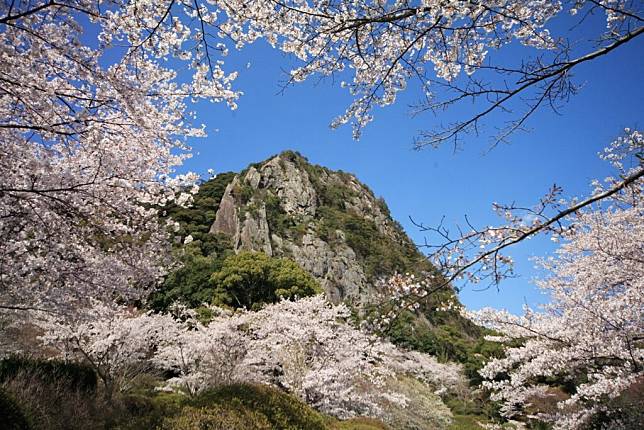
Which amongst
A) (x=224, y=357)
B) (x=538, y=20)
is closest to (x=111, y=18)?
(x=538, y=20)

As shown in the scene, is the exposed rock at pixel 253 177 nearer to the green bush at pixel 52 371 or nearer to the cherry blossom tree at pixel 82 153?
the green bush at pixel 52 371

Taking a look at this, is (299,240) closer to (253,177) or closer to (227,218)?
(227,218)

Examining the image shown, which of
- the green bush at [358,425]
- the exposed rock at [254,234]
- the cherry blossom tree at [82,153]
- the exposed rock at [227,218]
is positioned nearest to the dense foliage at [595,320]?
the green bush at [358,425]

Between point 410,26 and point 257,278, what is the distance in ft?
76.1

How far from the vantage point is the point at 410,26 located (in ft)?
11.3

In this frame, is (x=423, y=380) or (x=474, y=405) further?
(x=423, y=380)

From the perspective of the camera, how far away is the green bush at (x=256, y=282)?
79.6 feet

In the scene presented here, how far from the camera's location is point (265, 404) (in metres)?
6.08

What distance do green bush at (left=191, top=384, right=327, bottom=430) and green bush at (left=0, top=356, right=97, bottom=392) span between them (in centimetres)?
443

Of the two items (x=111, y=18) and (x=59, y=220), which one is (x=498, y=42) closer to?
(x=111, y=18)

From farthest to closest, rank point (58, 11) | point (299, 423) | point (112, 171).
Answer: point (299, 423) < point (112, 171) < point (58, 11)

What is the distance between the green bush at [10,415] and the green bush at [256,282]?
19.1 metres

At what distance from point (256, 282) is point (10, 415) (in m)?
21.1

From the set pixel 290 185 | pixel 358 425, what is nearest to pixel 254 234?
pixel 290 185
